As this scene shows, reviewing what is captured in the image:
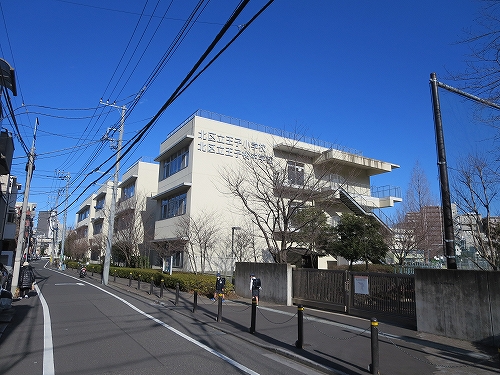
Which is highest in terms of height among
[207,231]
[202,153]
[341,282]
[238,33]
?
[202,153]

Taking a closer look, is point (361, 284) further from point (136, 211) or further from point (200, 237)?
point (136, 211)

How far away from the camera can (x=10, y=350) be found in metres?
8.05

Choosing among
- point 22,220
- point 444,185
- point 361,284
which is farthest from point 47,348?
point 22,220

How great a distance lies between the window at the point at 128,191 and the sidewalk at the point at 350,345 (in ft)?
108

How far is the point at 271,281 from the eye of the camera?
18125mm

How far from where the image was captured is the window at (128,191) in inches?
1783

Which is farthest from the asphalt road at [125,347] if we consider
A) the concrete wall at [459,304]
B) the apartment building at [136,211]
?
the apartment building at [136,211]

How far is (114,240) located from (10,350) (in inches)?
1370

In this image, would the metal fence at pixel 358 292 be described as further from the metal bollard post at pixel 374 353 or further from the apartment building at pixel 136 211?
the apartment building at pixel 136 211

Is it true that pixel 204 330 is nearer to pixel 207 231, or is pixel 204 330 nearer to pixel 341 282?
pixel 341 282

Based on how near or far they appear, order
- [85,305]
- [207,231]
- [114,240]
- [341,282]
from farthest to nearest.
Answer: [114,240], [207,231], [85,305], [341,282]

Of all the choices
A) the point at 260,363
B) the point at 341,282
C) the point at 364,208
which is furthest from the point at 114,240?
the point at 260,363

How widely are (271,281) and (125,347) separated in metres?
10.5

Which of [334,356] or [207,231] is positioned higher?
[207,231]
